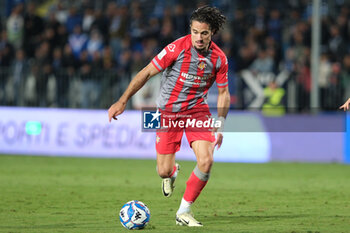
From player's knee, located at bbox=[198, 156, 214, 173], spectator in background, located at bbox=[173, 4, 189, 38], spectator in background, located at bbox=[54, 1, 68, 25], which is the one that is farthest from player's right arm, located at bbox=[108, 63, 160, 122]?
spectator in background, located at bbox=[54, 1, 68, 25]

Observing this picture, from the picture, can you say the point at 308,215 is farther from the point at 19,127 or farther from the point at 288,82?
the point at 19,127

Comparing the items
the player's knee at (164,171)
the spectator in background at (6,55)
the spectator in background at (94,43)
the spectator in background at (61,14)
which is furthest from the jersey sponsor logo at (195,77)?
the spectator in background at (61,14)

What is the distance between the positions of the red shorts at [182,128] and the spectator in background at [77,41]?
499 inches

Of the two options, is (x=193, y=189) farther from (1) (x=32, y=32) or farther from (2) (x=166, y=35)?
(1) (x=32, y=32)

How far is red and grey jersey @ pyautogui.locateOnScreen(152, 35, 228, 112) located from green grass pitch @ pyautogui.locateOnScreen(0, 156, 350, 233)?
1466 millimetres

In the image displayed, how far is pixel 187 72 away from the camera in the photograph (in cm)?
891

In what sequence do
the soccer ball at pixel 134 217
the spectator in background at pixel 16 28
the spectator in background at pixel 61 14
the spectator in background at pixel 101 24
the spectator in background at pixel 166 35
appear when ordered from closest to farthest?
1. the soccer ball at pixel 134 217
2. the spectator in background at pixel 166 35
3. the spectator in background at pixel 101 24
4. the spectator in background at pixel 16 28
5. the spectator in background at pixel 61 14

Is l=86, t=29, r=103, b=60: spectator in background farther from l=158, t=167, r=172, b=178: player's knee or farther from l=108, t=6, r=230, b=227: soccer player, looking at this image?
l=108, t=6, r=230, b=227: soccer player

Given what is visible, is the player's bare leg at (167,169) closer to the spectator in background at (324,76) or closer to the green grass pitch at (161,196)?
the green grass pitch at (161,196)

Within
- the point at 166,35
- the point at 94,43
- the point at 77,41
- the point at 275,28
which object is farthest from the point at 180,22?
the point at 77,41

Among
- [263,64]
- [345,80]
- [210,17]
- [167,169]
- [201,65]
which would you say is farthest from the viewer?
[263,64]

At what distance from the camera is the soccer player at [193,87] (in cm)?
855

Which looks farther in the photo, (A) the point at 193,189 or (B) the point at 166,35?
(B) the point at 166,35

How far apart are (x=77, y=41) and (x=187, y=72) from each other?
527 inches
